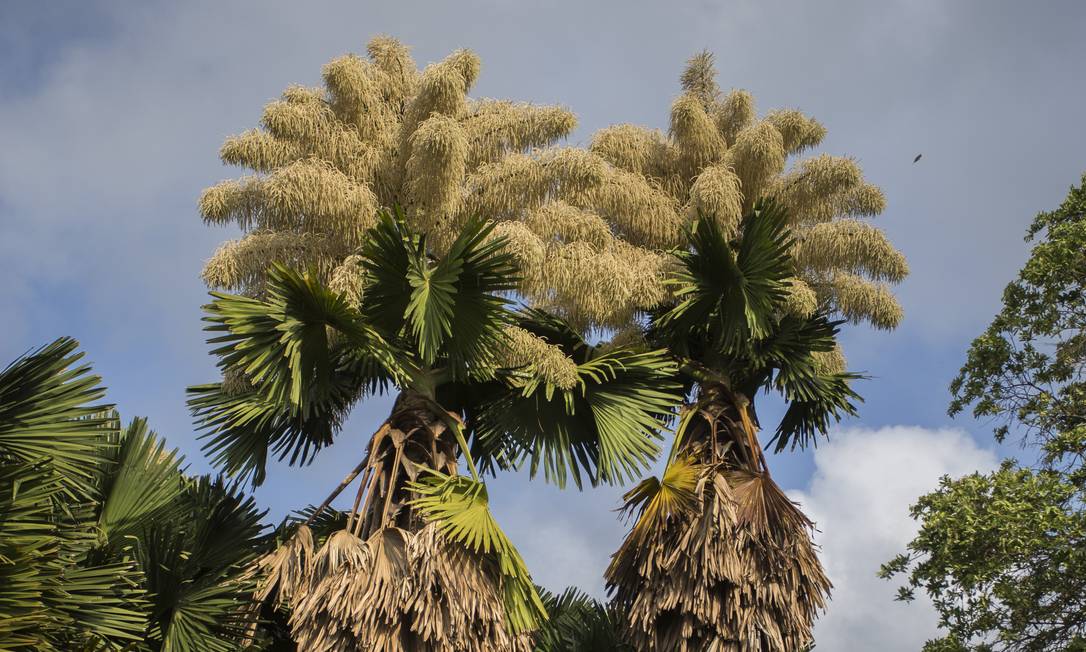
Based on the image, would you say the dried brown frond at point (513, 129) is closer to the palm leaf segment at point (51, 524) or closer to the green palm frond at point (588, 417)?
the green palm frond at point (588, 417)

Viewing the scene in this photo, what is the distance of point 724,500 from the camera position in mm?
11055

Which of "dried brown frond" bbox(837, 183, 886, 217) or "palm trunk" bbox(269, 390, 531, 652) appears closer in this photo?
"palm trunk" bbox(269, 390, 531, 652)

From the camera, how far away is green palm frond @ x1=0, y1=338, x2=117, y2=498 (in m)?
8.00

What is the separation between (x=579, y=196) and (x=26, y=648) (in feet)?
20.5

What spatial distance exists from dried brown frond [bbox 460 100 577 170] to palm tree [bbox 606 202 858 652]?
1.68 meters

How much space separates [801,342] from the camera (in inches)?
493

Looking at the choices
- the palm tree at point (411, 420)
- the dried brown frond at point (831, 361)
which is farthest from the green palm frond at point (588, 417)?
the dried brown frond at point (831, 361)

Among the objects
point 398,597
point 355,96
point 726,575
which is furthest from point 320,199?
point 726,575

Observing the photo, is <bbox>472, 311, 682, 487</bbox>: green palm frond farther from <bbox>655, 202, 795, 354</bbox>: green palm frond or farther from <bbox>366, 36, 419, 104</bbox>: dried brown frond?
<bbox>366, 36, 419, 104</bbox>: dried brown frond

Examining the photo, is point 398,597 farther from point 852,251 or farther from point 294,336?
point 852,251

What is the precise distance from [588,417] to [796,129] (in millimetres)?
4135

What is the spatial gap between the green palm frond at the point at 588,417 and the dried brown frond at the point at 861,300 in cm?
195

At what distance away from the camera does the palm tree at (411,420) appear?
956cm

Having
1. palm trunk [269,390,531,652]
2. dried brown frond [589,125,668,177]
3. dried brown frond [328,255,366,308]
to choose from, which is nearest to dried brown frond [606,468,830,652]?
palm trunk [269,390,531,652]
